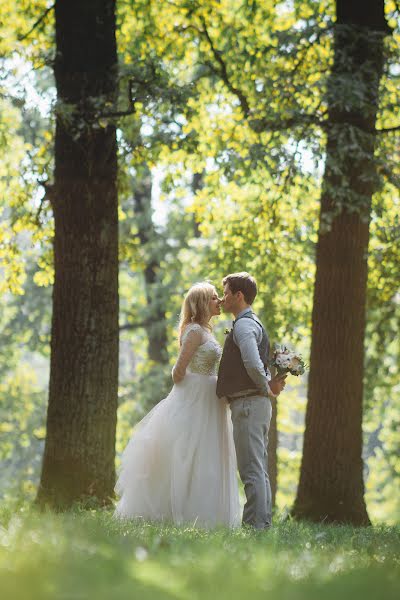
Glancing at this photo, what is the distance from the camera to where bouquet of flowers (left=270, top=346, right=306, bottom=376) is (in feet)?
27.2

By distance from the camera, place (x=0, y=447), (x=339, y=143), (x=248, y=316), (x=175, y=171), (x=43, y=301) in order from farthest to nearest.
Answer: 1. (x=0, y=447)
2. (x=43, y=301)
3. (x=175, y=171)
4. (x=339, y=143)
5. (x=248, y=316)

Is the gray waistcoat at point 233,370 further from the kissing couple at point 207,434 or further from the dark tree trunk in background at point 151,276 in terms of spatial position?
the dark tree trunk in background at point 151,276

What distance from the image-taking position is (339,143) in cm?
1043

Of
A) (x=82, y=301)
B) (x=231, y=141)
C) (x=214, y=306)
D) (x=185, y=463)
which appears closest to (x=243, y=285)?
(x=214, y=306)

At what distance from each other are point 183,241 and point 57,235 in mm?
14482

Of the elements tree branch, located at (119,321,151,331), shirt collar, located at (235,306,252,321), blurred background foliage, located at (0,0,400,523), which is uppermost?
blurred background foliage, located at (0,0,400,523)

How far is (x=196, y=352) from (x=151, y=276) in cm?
1611

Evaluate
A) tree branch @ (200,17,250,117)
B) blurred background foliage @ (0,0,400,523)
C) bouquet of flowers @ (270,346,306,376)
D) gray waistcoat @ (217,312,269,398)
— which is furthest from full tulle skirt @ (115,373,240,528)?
tree branch @ (200,17,250,117)

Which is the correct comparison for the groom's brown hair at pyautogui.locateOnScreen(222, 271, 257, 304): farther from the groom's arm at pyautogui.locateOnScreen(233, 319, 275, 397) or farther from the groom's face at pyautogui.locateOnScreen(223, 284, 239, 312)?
the groom's arm at pyautogui.locateOnScreen(233, 319, 275, 397)

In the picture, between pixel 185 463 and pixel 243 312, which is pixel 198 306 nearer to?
pixel 243 312

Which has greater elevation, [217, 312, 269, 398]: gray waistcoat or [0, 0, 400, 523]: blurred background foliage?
[0, 0, 400, 523]: blurred background foliage

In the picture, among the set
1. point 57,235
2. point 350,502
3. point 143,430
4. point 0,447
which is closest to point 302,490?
point 350,502

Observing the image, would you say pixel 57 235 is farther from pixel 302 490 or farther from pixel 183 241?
pixel 183 241

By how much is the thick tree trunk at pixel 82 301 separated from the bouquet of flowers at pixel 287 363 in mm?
2074
